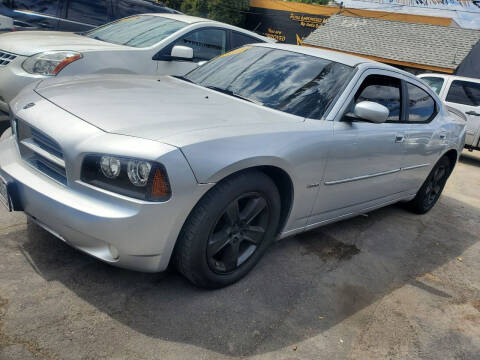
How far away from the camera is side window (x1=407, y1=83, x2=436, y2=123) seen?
4074mm

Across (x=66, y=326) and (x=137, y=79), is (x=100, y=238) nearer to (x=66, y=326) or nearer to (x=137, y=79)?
(x=66, y=326)

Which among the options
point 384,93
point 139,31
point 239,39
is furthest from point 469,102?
point 139,31

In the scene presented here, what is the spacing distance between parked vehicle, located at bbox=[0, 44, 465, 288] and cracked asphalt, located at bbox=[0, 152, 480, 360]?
0.86ft

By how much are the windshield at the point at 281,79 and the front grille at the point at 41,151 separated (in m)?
1.42

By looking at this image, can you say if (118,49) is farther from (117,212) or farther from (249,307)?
(249,307)

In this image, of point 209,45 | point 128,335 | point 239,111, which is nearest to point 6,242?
point 128,335

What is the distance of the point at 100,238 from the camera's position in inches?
86.4

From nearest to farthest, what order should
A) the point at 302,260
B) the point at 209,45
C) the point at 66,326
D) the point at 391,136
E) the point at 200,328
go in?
1. the point at 66,326
2. the point at 200,328
3. the point at 302,260
4. the point at 391,136
5. the point at 209,45

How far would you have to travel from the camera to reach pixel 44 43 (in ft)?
15.2

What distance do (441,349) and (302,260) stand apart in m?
1.12

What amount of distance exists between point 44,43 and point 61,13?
217cm

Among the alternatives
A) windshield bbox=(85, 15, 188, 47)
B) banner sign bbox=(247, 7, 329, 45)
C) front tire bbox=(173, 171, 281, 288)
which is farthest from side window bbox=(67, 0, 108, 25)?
banner sign bbox=(247, 7, 329, 45)

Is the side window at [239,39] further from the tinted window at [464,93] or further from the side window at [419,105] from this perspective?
the tinted window at [464,93]

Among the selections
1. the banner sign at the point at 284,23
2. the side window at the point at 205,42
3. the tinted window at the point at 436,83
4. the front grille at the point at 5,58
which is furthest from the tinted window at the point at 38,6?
the banner sign at the point at 284,23
